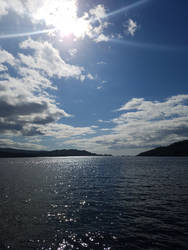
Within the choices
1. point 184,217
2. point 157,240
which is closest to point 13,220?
point 157,240

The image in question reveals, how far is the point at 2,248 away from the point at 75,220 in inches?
369

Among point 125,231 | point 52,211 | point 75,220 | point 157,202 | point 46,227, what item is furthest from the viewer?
point 157,202

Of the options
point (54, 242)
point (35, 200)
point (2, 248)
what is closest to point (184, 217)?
point (54, 242)

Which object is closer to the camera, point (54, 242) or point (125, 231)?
point (54, 242)

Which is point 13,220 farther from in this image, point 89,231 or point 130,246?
point 130,246

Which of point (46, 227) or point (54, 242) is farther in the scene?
point (46, 227)

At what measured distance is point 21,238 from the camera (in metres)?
17.6

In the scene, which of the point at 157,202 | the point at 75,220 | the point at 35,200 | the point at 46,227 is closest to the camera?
the point at 46,227

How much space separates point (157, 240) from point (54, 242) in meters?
10.8

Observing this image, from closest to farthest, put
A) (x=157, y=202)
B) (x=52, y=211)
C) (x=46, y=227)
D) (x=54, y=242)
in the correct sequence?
(x=54, y=242)
(x=46, y=227)
(x=52, y=211)
(x=157, y=202)

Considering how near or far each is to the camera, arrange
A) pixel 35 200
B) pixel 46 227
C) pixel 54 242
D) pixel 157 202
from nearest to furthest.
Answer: pixel 54 242
pixel 46 227
pixel 157 202
pixel 35 200

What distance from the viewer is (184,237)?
57.1 feet

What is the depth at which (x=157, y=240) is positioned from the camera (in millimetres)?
16953

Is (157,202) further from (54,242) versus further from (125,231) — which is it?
(54,242)
